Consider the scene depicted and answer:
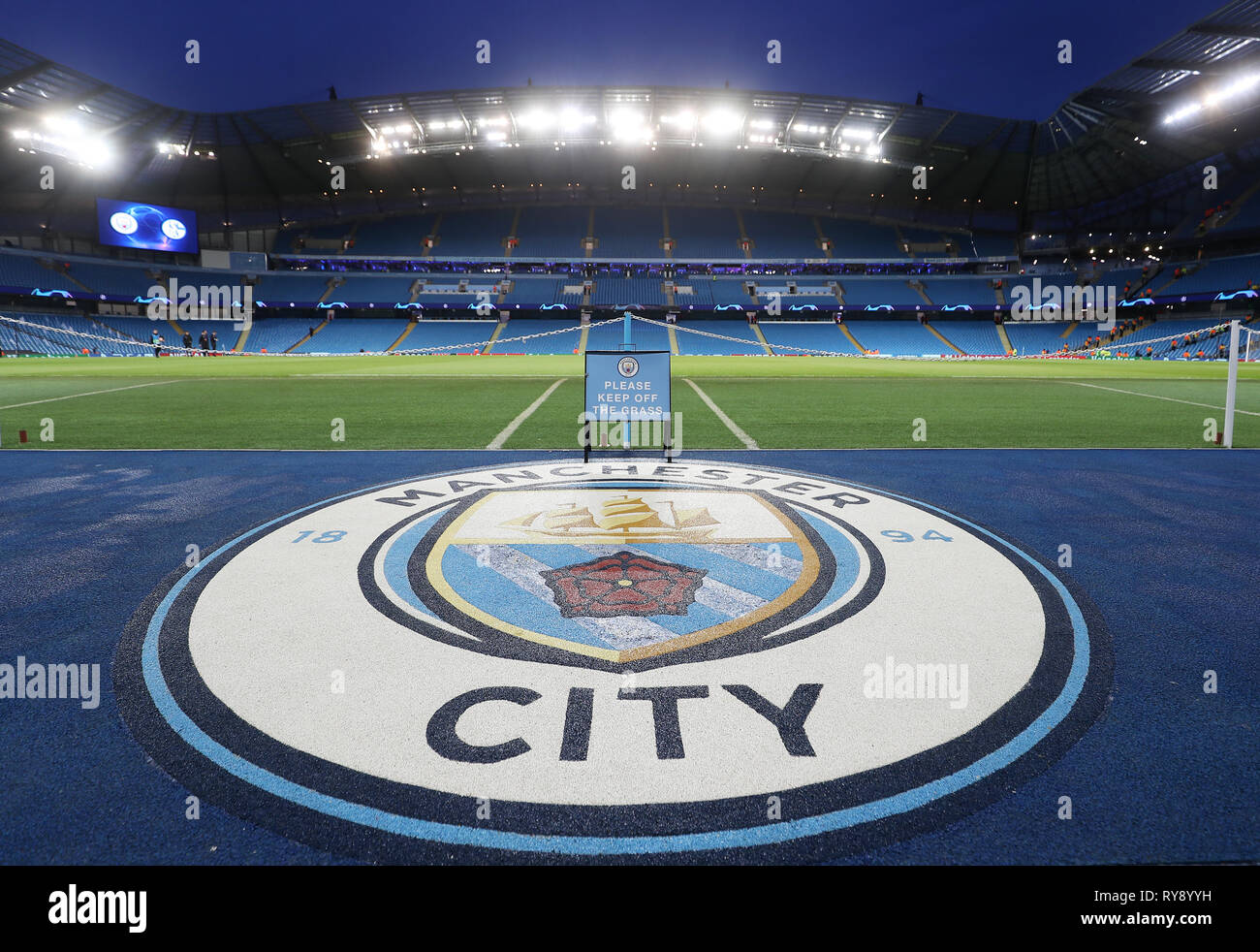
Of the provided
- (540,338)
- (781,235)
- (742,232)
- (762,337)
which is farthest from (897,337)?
(540,338)

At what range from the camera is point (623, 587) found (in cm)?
388

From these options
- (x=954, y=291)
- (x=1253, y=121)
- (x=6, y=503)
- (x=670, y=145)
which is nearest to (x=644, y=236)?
(x=670, y=145)

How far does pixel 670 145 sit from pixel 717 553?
6157 cm

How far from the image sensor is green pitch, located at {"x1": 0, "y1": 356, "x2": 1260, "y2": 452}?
9727 millimetres

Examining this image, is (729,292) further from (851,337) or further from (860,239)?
(860,239)

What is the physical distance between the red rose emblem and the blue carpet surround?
5.86 feet

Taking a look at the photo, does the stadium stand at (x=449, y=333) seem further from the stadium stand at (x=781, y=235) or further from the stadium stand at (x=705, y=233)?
the stadium stand at (x=781, y=235)

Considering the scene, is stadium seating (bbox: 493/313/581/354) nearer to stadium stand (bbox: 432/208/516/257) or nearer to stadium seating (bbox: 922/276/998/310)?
stadium stand (bbox: 432/208/516/257)

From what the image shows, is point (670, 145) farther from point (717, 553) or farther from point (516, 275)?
point (717, 553)

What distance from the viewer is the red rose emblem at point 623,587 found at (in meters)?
3.56

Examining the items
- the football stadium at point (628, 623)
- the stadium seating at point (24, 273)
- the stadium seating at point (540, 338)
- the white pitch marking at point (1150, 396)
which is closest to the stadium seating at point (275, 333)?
the stadium seating at point (540, 338)

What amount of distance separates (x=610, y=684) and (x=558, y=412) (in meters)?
10.6

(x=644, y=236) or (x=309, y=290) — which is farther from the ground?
(x=644, y=236)
